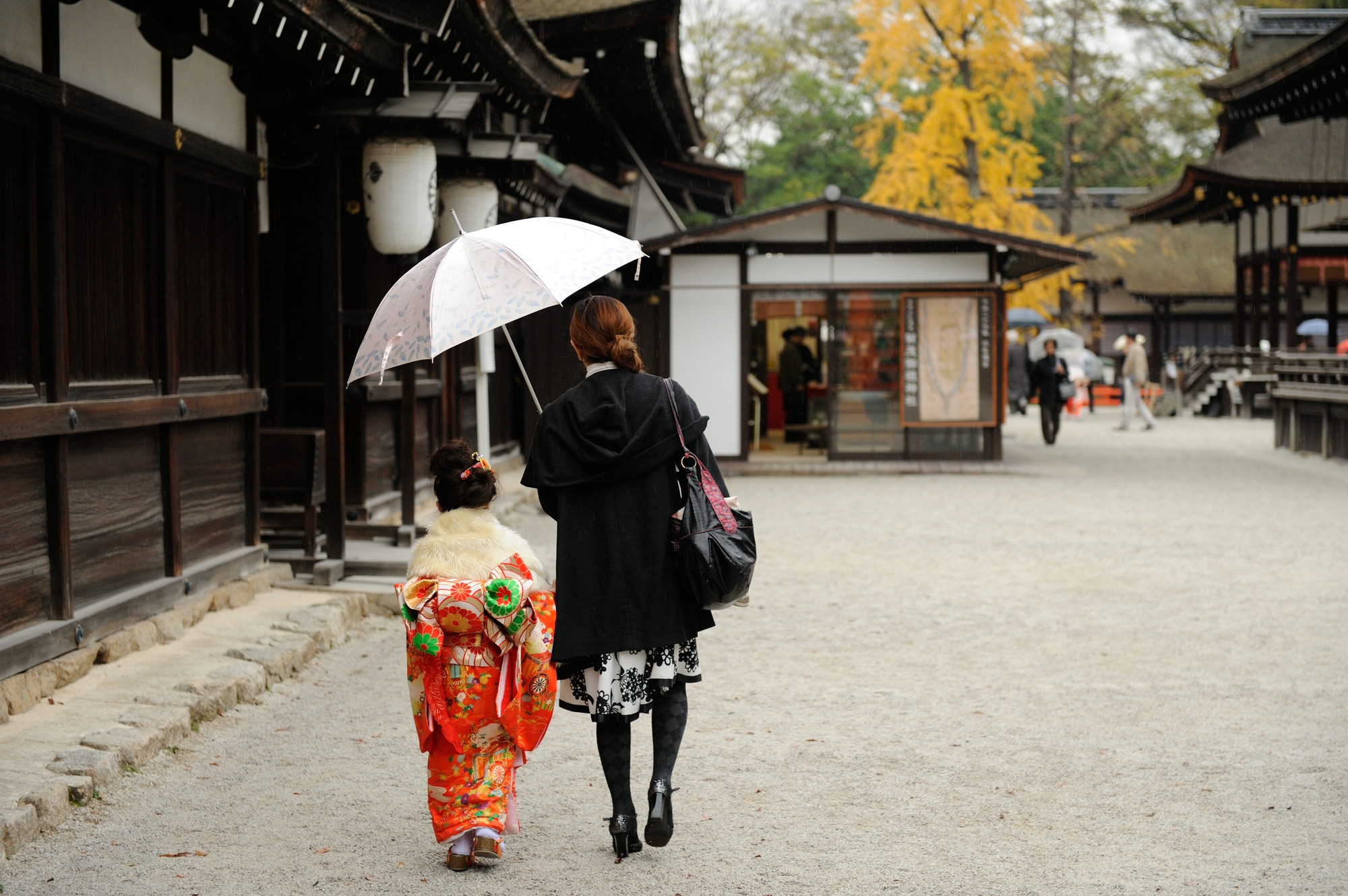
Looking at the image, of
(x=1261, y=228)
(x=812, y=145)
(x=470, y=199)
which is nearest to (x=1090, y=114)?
(x=1261, y=228)

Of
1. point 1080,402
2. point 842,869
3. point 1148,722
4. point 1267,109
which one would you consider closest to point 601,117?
point 1267,109

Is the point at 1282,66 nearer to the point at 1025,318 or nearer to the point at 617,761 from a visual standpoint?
the point at 617,761

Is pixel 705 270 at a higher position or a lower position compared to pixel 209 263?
higher

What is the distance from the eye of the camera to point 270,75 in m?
7.44

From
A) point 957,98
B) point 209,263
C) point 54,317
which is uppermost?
point 957,98

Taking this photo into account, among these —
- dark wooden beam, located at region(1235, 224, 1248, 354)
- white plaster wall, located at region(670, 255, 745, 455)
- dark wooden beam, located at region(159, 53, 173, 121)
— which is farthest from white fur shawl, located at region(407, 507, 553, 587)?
dark wooden beam, located at region(1235, 224, 1248, 354)

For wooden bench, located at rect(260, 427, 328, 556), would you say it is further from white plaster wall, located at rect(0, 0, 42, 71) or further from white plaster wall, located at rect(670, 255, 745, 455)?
white plaster wall, located at rect(670, 255, 745, 455)

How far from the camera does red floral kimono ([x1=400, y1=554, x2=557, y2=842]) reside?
372cm

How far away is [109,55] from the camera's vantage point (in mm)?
5758

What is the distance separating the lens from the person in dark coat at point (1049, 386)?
805 inches

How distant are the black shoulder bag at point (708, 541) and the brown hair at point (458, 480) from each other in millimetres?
577

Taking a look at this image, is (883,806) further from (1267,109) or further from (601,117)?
(1267,109)

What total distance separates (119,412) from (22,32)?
5.38 ft

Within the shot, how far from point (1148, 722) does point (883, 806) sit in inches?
64.1
